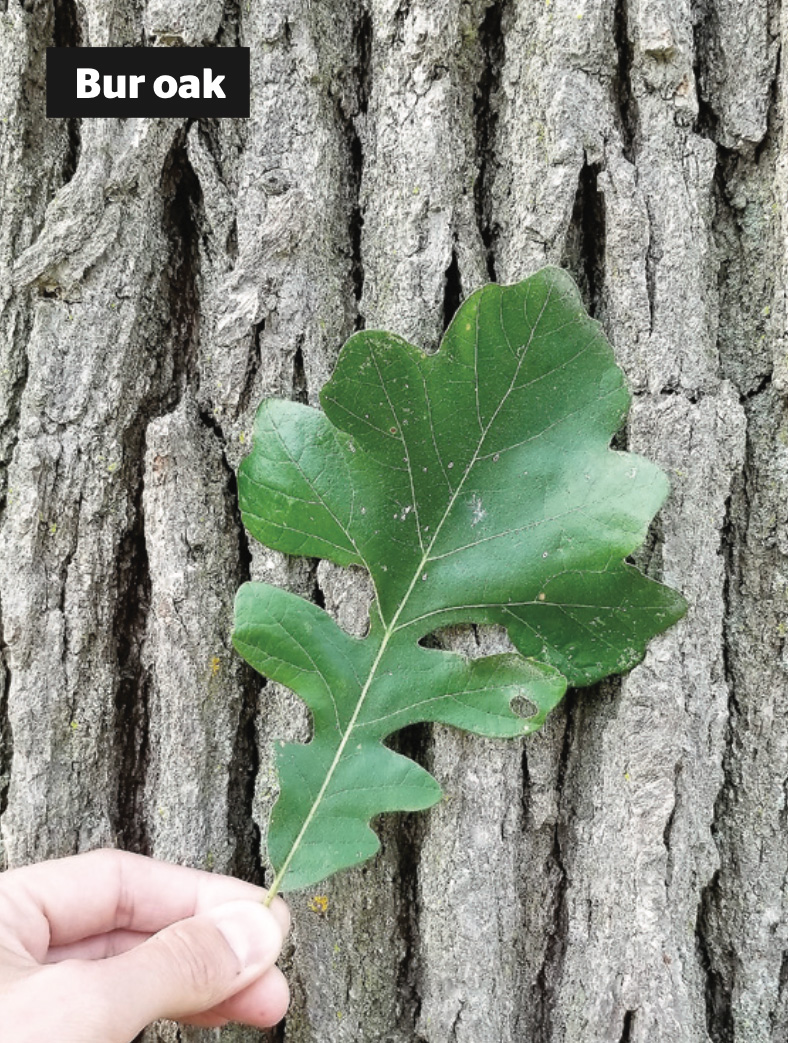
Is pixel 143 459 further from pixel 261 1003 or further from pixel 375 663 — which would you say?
pixel 261 1003

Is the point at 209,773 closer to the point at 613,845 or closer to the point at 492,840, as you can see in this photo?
the point at 492,840

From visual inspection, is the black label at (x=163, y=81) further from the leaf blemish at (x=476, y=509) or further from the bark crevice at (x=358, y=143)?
the leaf blemish at (x=476, y=509)

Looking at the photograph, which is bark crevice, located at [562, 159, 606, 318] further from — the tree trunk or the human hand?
the human hand

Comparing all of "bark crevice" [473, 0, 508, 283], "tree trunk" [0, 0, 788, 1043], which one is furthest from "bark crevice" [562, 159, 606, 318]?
"bark crevice" [473, 0, 508, 283]

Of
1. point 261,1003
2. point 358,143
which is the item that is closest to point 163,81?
point 358,143

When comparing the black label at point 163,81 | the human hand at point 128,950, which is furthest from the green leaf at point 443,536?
the black label at point 163,81

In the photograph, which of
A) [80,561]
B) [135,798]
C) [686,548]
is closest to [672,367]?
[686,548]
